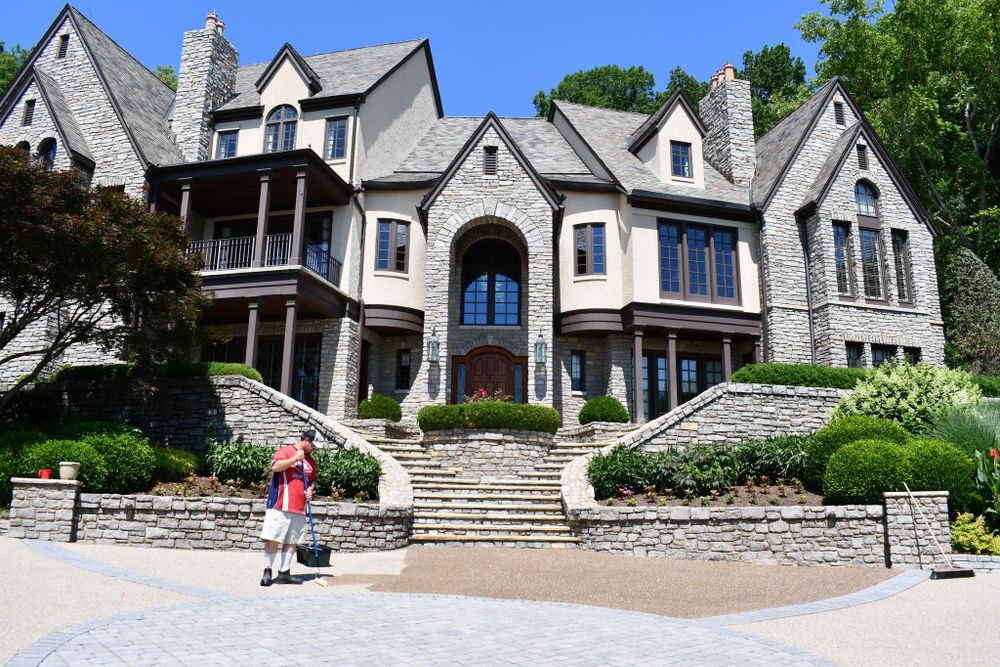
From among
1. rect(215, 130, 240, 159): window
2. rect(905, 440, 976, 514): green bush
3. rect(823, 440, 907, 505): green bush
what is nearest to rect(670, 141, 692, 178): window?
rect(823, 440, 907, 505): green bush

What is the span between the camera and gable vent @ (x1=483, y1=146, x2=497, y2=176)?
72.0ft

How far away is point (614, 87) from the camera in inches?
1711

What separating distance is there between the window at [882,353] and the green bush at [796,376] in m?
4.12

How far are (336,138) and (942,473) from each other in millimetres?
19083

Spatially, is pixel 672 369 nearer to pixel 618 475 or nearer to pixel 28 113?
pixel 618 475

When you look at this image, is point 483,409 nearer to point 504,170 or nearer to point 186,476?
point 186,476

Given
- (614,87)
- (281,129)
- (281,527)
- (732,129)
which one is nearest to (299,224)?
(281,129)

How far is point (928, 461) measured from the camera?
11570mm

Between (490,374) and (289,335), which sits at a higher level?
(289,335)

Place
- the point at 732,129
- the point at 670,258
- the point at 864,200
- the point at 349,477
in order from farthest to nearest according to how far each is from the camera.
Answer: the point at 732,129, the point at 864,200, the point at 670,258, the point at 349,477

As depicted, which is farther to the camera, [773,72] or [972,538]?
[773,72]

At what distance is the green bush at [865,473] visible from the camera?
11398mm

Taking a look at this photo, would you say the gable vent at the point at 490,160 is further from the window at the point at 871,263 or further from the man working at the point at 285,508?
the man working at the point at 285,508

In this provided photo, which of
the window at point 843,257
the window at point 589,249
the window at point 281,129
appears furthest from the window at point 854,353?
the window at point 281,129
